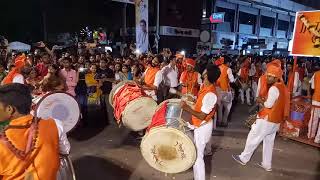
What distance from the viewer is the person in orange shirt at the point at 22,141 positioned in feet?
6.88

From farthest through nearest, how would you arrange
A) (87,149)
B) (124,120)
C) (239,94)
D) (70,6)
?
(70,6) < (239,94) < (87,149) < (124,120)

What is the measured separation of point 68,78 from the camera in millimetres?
7434

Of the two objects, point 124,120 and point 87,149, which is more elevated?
point 124,120

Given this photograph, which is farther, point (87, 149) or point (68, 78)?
point (68, 78)

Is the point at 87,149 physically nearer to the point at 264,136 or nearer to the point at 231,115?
the point at 264,136

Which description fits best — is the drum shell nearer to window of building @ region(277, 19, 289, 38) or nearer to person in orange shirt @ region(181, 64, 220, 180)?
person in orange shirt @ region(181, 64, 220, 180)

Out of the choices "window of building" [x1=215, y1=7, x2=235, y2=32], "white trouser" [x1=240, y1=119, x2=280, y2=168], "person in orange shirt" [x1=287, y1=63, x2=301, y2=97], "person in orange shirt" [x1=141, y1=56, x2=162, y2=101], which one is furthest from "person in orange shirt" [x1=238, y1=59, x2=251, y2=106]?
"window of building" [x1=215, y1=7, x2=235, y2=32]

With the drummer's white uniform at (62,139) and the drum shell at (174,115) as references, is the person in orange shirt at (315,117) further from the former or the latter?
the drummer's white uniform at (62,139)

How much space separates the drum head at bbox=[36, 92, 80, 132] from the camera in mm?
4629

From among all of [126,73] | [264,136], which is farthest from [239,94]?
[264,136]

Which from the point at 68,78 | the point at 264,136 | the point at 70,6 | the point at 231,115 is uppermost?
the point at 70,6

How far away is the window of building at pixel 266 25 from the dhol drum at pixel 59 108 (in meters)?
37.9

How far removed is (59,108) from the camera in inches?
189

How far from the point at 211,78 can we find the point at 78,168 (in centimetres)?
295
